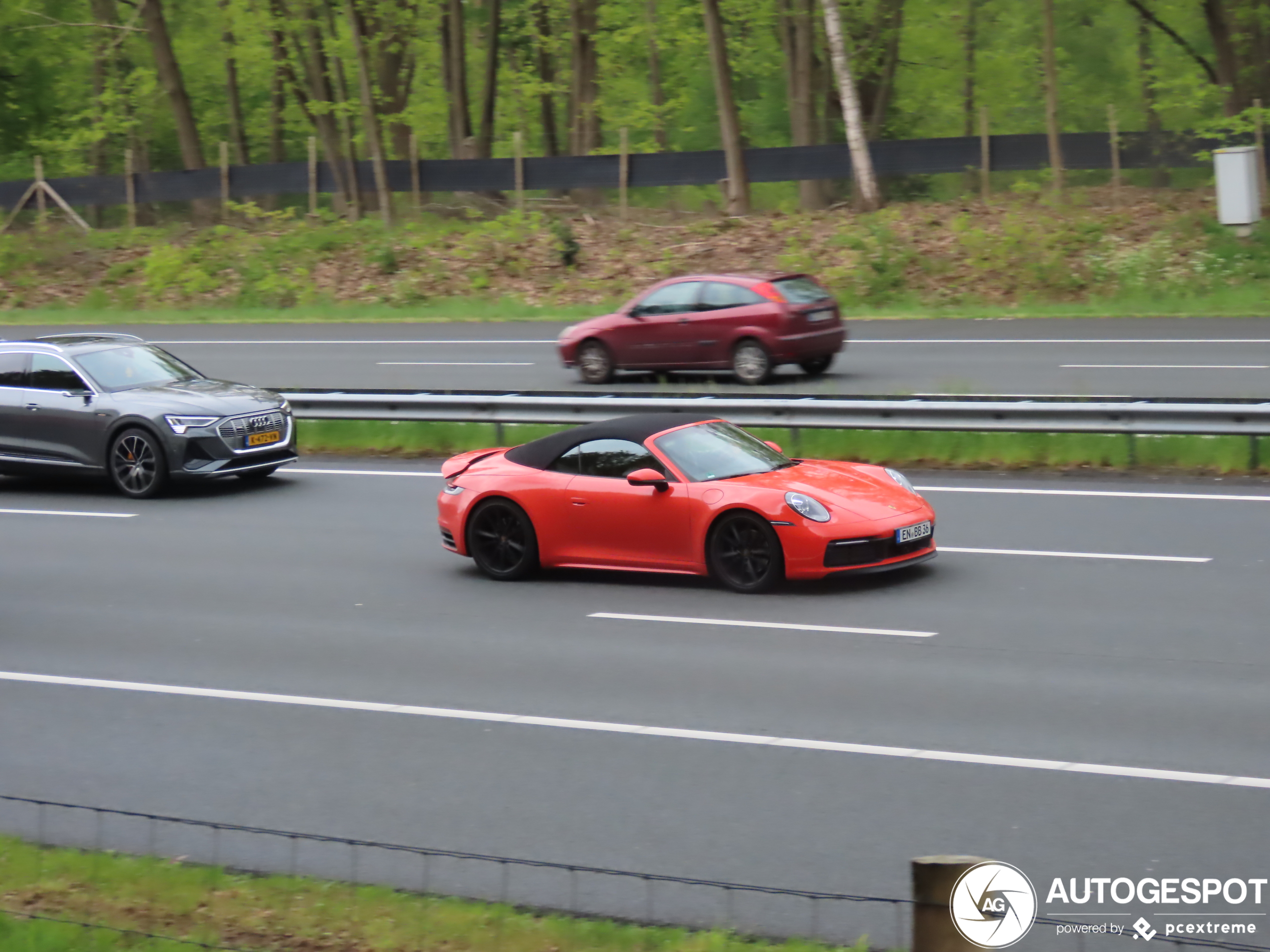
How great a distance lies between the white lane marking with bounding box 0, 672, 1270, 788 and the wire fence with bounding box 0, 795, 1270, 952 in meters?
1.67

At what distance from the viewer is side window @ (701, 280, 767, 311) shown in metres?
22.4

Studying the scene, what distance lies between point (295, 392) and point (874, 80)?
30.8 metres

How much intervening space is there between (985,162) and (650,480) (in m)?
27.8

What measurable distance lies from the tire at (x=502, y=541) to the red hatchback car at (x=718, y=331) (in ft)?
34.5

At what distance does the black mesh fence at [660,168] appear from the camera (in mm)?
35875

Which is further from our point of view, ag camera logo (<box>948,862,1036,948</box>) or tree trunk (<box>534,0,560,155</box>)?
tree trunk (<box>534,0,560,155</box>)

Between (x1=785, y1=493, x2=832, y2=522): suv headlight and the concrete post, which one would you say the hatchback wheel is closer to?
(x1=785, y1=493, x2=832, y2=522): suv headlight

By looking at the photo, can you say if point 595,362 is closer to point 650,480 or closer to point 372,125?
point 650,480

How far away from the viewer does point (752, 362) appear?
22.3 meters

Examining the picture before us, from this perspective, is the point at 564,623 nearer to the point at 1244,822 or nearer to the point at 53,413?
the point at 1244,822

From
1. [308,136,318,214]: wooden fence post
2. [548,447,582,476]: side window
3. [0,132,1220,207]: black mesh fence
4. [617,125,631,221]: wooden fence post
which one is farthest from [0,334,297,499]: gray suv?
[308,136,318,214]: wooden fence post

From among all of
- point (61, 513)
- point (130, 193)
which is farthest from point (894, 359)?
point (130, 193)

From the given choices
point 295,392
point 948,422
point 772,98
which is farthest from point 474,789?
point 772,98

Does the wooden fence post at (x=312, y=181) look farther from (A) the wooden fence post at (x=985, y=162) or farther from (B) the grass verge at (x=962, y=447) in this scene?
(B) the grass verge at (x=962, y=447)
